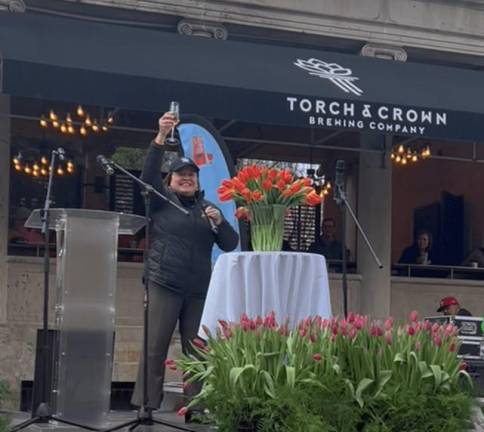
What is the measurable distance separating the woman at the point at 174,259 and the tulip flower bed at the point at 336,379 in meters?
2.25

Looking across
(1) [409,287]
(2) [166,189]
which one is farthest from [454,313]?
(2) [166,189]

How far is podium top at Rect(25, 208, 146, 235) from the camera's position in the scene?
7.86 m

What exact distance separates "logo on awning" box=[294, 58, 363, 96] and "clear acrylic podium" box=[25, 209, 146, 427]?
211 inches

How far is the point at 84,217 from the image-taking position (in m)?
7.89

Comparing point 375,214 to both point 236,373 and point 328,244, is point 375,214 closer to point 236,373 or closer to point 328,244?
point 328,244

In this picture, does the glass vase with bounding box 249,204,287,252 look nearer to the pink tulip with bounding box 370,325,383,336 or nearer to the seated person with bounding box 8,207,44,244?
the pink tulip with bounding box 370,325,383,336

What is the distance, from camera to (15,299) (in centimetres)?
1237

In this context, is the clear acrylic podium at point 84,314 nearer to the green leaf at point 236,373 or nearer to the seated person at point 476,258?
the green leaf at point 236,373

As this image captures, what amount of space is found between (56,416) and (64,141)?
835cm

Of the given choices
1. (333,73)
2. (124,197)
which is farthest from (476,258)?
(124,197)

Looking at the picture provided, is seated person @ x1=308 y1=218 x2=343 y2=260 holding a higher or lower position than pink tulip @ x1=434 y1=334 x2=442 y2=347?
higher

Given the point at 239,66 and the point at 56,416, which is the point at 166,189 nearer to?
the point at 56,416

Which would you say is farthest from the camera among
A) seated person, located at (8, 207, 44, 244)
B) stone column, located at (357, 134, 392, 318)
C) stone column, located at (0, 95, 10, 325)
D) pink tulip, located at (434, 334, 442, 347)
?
stone column, located at (357, 134, 392, 318)

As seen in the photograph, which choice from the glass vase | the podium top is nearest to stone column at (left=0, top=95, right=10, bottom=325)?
the podium top
